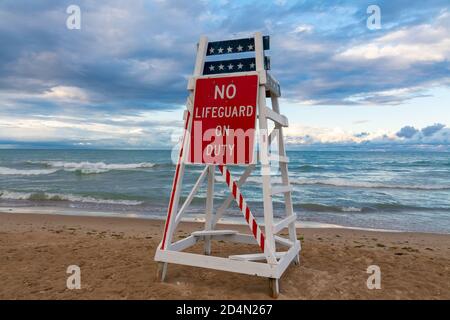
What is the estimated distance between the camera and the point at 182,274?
475 centimetres

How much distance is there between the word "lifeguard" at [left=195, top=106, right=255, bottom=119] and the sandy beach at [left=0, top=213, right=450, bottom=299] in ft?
6.74

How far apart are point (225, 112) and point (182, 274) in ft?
7.20

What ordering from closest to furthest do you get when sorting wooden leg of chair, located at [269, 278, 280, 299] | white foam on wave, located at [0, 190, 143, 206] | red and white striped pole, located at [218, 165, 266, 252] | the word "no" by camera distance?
1. wooden leg of chair, located at [269, 278, 280, 299]
2. red and white striped pole, located at [218, 165, 266, 252]
3. the word "no"
4. white foam on wave, located at [0, 190, 143, 206]

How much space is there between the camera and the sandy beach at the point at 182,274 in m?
4.14

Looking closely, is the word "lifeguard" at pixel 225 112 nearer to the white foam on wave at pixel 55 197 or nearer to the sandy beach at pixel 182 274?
the sandy beach at pixel 182 274

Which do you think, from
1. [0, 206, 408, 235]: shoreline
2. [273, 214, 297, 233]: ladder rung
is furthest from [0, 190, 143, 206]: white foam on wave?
[273, 214, 297, 233]: ladder rung

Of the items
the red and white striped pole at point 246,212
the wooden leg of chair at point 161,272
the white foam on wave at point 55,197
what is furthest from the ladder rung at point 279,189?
the white foam on wave at point 55,197

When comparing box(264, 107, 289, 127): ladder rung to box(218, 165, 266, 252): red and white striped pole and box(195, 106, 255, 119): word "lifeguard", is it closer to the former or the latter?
box(195, 106, 255, 119): word "lifeguard"

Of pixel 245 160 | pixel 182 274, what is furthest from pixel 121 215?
pixel 245 160

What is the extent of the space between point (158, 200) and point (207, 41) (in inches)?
449

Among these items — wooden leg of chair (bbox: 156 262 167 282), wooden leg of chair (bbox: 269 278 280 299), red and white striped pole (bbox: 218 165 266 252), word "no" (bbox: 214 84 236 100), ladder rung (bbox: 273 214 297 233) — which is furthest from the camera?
wooden leg of chair (bbox: 156 262 167 282)

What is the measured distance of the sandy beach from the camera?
13.6ft
